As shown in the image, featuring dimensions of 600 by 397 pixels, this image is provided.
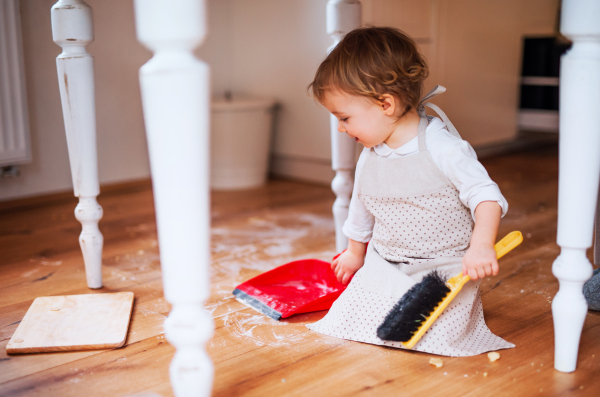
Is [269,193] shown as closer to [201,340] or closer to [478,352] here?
[478,352]

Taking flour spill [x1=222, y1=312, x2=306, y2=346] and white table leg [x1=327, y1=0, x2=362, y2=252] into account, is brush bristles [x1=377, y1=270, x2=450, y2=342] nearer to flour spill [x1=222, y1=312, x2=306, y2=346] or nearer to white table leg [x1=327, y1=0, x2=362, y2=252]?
flour spill [x1=222, y1=312, x2=306, y2=346]

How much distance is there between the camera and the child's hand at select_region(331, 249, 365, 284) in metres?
0.97

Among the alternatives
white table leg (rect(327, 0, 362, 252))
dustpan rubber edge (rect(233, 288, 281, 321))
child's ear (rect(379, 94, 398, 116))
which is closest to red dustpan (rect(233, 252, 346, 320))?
dustpan rubber edge (rect(233, 288, 281, 321))

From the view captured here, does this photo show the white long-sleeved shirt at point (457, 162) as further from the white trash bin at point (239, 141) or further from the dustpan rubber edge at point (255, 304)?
the white trash bin at point (239, 141)

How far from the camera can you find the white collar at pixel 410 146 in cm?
85

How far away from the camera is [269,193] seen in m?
1.92

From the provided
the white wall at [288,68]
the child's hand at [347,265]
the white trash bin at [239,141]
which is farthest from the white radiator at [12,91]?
the child's hand at [347,265]

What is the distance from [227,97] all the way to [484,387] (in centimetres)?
165

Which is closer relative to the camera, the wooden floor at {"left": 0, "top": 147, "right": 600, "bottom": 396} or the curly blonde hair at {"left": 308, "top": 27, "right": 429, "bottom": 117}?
the wooden floor at {"left": 0, "top": 147, "right": 600, "bottom": 396}

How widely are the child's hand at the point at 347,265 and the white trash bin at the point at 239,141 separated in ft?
3.50

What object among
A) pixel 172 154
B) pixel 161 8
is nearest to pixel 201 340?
pixel 172 154

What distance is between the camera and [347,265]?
969 mm

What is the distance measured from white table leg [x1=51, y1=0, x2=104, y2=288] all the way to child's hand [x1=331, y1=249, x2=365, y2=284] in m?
0.43

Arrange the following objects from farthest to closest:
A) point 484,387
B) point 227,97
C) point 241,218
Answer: point 227,97 < point 241,218 < point 484,387
